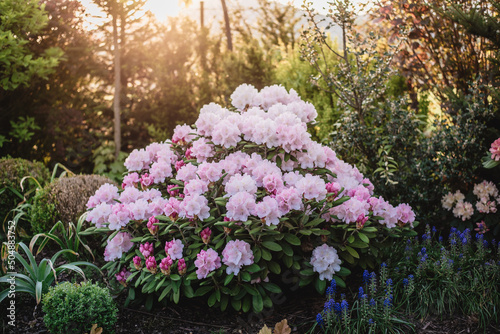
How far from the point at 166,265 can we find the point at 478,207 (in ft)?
9.18

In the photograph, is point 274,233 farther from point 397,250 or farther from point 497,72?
point 497,72

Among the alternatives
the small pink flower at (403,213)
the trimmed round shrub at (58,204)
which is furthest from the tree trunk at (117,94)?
the small pink flower at (403,213)

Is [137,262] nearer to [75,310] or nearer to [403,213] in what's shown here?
[75,310]

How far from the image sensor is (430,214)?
13.7 feet

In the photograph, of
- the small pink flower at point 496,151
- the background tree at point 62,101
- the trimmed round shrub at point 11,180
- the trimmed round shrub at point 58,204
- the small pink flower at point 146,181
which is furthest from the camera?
the background tree at point 62,101

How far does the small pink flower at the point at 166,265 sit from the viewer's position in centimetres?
262

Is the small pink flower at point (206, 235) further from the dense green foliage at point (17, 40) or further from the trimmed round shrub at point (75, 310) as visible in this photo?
the dense green foliage at point (17, 40)

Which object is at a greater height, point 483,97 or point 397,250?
point 483,97

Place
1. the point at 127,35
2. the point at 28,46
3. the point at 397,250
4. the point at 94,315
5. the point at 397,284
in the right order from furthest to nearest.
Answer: the point at 127,35, the point at 28,46, the point at 397,250, the point at 397,284, the point at 94,315

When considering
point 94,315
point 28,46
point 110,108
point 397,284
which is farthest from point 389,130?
point 28,46

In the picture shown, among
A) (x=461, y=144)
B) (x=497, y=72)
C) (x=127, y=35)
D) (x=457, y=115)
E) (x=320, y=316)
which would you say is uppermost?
(x=127, y=35)

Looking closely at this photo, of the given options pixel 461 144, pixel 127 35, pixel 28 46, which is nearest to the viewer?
pixel 461 144

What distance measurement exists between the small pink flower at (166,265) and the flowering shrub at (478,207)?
2.67m

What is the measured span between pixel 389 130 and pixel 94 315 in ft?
10.1
